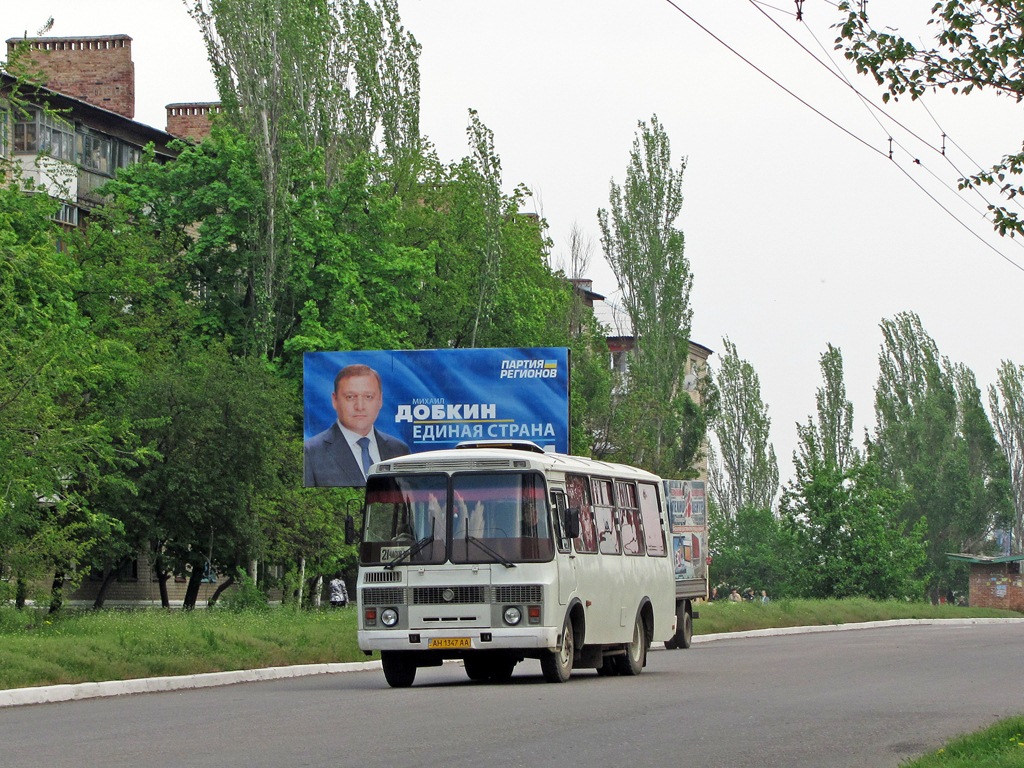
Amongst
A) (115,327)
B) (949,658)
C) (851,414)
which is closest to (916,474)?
(851,414)

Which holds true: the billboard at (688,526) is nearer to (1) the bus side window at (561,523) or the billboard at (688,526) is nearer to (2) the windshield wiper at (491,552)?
(1) the bus side window at (561,523)

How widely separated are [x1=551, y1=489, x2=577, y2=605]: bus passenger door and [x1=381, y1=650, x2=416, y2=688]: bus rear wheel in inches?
78.6

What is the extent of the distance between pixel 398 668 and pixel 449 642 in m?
1.08

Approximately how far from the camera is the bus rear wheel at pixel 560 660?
2000 centimetres

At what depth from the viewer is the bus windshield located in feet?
65.8

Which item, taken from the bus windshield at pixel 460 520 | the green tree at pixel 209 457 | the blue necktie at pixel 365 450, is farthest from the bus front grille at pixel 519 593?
the green tree at pixel 209 457

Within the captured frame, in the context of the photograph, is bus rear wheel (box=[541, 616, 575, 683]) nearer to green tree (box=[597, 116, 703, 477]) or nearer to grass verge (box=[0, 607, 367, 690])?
grass verge (box=[0, 607, 367, 690])

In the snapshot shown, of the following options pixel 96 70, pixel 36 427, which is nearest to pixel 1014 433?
pixel 96 70

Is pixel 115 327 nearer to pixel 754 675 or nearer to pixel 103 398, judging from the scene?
pixel 103 398

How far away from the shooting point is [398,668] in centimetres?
2048

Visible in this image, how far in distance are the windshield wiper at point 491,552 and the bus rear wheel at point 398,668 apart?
1576 millimetres

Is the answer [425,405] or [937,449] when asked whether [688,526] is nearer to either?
[425,405]

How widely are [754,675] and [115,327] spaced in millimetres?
26202

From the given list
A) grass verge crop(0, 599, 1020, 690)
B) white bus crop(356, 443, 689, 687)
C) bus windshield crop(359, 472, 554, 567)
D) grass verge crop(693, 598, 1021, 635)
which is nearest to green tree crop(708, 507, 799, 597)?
grass verge crop(693, 598, 1021, 635)
